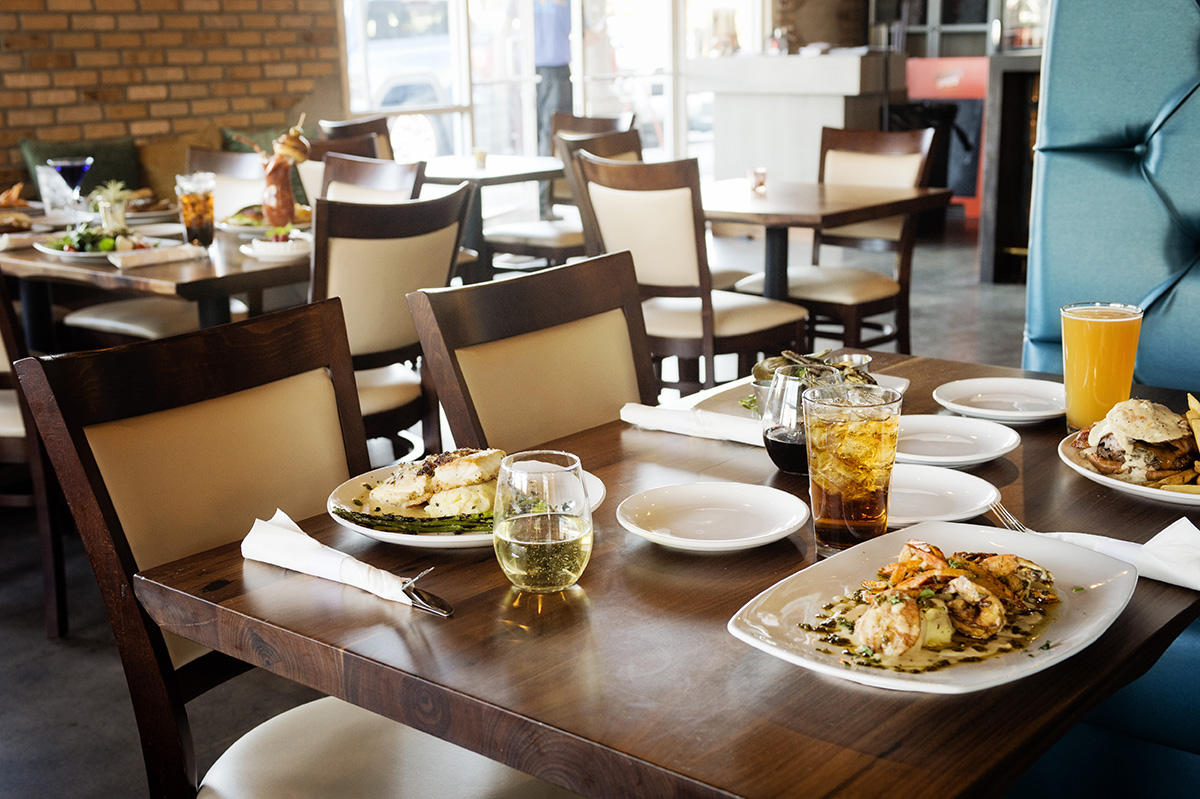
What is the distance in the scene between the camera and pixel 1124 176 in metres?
2.14

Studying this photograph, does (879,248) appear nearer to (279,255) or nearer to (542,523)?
(279,255)

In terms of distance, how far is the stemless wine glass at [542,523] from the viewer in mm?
981

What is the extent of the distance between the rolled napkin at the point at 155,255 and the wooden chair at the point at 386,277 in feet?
1.72

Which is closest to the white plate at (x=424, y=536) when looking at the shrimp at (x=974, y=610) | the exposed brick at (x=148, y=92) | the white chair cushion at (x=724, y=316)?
the shrimp at (x=974, y=610)

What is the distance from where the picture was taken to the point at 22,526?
3.31 metres

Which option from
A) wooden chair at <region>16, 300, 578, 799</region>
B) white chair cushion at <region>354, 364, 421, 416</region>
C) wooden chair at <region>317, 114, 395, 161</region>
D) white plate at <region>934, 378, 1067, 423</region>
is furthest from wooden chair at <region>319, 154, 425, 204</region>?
white plate at <region>934, 378, 1067, 423</region>

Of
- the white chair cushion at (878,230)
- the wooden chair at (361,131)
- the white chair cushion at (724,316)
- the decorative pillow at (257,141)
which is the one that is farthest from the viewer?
the decorative pillow at (257,141)

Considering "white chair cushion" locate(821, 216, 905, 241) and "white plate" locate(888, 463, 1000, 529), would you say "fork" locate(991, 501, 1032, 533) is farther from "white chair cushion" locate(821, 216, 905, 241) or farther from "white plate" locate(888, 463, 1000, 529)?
"white chair cushion" locate(821, 216, 905, 241)

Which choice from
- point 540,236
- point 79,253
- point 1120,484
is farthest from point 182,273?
point 1120,484

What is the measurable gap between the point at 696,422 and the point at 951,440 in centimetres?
30

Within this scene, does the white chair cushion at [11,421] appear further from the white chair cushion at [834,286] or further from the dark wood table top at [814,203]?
the white chair cushion at [834,286]

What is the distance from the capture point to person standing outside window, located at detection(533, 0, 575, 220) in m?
7.91

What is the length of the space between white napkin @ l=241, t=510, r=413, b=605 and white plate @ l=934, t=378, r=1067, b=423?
2.65ft

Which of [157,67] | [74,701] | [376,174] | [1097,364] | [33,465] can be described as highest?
[157,67]
